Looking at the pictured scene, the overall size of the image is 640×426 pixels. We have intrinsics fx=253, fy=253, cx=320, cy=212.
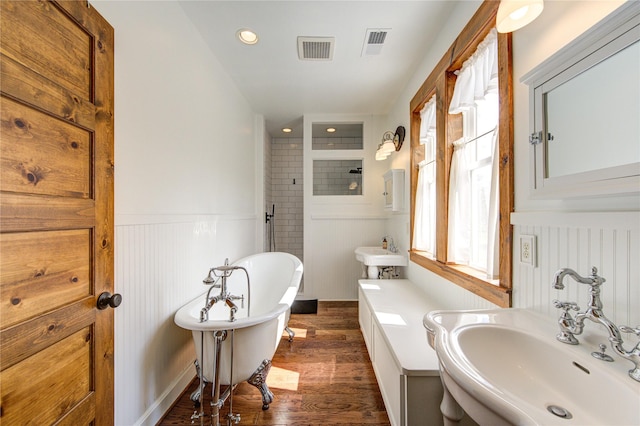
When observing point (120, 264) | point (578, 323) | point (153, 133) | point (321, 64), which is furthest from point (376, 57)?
point (120, 264)

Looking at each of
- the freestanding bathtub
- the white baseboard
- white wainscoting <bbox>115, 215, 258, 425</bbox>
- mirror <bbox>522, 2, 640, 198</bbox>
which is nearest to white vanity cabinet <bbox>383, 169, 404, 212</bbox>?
the freestanding bathtub

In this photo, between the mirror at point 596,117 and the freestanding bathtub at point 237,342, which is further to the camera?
the freestanding bathtub at point 237,342

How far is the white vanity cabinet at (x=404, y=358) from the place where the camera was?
112 cm

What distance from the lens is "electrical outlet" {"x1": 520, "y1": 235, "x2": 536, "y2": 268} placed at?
3.47ft

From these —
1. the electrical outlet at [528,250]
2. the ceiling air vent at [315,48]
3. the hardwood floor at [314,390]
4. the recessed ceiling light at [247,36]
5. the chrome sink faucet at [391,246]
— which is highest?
the recessed ceiling light at [247,36]

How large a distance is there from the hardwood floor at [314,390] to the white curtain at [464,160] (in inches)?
44.1

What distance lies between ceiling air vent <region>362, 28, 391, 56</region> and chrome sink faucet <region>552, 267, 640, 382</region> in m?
1.95

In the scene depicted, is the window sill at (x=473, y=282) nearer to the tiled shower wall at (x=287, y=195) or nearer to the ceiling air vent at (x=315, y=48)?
the ceiling air vent at (x=315, y=48)

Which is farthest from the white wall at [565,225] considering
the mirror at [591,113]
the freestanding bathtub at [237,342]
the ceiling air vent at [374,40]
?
the freestanding bathtub at [237,342]

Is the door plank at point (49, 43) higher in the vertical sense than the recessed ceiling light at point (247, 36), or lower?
lower

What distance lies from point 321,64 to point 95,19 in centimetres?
176

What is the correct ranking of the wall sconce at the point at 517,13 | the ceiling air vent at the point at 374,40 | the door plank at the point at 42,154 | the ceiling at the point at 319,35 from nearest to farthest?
the door plank at the point at 42,154 < the wall sconce at the point at 517,13 < the ceiling at the point at 319,35 < the ceiling air vent at the point at 374,40

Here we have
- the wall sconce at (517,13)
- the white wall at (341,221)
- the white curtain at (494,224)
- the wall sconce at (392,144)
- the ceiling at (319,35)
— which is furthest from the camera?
the white wall at (341,221)

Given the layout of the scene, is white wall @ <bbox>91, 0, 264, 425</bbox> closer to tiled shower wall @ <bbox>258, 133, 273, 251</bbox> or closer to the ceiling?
the ceiling
